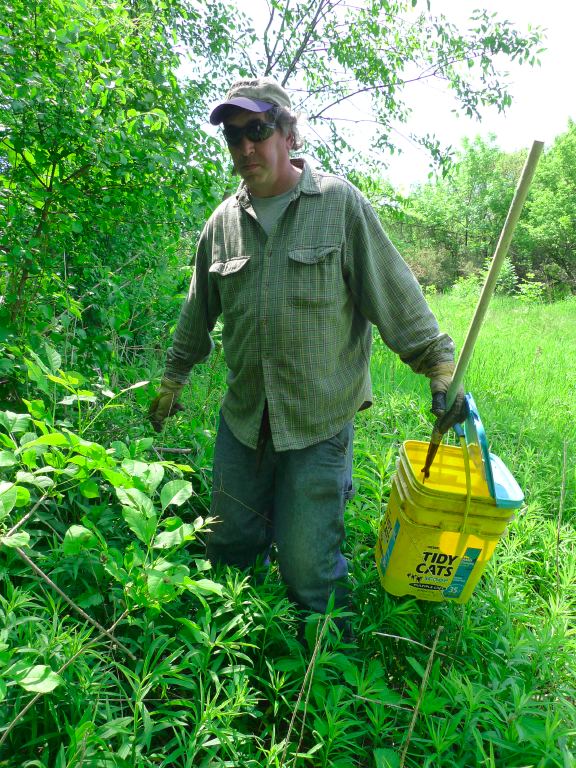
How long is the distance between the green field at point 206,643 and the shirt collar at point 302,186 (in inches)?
38.5

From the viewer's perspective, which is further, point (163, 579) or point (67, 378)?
point (67, 378)

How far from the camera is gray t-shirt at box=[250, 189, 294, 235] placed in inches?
84.7

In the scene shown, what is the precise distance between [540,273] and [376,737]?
115ft

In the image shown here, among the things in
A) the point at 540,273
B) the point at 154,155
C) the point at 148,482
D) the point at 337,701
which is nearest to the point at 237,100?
the point at 154,155

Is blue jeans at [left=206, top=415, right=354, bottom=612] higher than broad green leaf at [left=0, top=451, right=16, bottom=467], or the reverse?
broad green leaf at [left=0, top=451, right=16, bottom=467]

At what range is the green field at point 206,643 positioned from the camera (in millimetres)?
1297

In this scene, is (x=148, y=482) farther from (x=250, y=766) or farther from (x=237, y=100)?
(x=237, y=100)

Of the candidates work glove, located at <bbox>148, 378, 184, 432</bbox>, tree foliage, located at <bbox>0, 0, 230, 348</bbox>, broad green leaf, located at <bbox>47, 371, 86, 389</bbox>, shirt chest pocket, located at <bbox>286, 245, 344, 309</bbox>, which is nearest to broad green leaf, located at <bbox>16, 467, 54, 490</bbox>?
broad green leaf, located at <bbox>47, 371, 86, 389</bbox>

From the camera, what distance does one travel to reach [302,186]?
2092mm

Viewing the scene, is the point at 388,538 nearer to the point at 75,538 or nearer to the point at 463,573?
the point at 463,573

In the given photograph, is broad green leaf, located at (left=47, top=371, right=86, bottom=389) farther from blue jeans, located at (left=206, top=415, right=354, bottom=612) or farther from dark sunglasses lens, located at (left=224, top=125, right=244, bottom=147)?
dark sunglasses lens, located at (left=224, top=125, right=244, bottom=147)

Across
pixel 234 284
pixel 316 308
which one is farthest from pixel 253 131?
pixel 316 308

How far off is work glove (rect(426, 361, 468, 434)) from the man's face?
1026 millimetres

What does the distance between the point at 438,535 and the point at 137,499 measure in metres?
1.08
